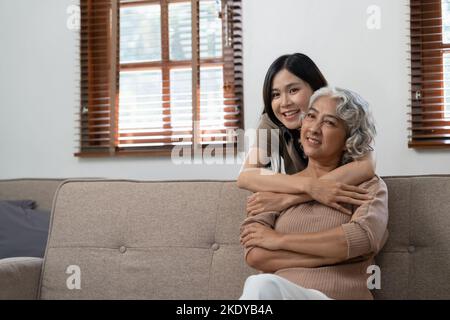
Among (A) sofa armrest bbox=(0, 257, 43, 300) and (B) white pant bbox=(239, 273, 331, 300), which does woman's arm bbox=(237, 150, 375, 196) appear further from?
(A) sofa armrest bbox=(0, 257, 43, 300)

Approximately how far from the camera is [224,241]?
85.4 inches

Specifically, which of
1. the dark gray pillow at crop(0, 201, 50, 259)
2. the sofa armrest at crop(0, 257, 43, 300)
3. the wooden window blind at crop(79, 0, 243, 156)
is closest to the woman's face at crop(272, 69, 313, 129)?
the sofa armrest at crop(0, 257, 43, 300)

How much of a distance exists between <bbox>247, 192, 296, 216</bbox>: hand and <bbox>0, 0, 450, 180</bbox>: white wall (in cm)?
146

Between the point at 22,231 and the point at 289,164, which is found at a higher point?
the point at 289,164

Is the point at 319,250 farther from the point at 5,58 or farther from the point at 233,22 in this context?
the point at 5,58

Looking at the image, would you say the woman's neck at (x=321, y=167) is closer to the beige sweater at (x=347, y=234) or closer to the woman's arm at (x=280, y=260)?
the beige sweater at (x=347, y=234)

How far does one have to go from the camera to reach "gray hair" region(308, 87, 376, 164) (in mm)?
1927

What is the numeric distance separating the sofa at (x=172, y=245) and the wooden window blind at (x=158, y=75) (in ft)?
4.12

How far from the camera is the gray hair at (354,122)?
75.9 inches

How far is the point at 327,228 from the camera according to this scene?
1847mm

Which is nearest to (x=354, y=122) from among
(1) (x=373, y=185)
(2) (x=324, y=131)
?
(2) (x=324, y=131)

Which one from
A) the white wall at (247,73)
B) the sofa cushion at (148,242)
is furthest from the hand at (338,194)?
the white wall at (247,73)

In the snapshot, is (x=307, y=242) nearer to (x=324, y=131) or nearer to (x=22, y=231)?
(x=324, y=131)

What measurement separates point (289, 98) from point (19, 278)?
1.08 metres
